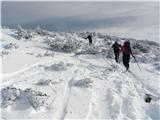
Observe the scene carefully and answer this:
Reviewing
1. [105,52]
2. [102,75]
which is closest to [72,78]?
[102,75]

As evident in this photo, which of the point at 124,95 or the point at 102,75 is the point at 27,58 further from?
the point at 124,95

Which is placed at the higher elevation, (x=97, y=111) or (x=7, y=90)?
(x=7, y=90)

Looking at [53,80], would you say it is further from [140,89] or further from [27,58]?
[27,58]

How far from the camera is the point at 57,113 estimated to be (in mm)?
9320

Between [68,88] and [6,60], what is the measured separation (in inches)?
233

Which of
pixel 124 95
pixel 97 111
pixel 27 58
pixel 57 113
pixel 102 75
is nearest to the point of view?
pixel 57 113

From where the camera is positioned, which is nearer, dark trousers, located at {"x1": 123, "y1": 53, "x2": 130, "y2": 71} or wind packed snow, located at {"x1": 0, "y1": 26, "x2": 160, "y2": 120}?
wind packed snow, located at {"x1": 0, "y1": 26, "x2": 160, "y2": 120}

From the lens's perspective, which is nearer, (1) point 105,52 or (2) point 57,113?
(2) point 57,113

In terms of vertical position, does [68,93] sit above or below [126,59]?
below

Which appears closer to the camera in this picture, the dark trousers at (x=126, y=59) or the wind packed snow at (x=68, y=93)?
the wind packed snow at (x=68, y=93)

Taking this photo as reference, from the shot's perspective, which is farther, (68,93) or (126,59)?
(126,59)

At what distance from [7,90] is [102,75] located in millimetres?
7001

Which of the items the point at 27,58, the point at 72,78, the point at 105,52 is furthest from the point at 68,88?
the point at 105,52

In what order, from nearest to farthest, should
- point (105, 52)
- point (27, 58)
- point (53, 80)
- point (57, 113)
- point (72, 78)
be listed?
point (57, 113) < point (53, 80) < point (72, 78) < point (27, 58) < point (105, 52)
